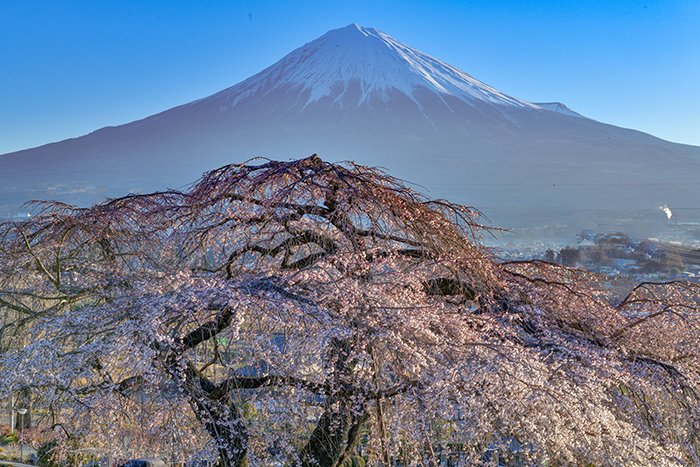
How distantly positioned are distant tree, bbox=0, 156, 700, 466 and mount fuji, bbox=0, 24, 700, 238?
4884cm

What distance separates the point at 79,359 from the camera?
9.98 ft

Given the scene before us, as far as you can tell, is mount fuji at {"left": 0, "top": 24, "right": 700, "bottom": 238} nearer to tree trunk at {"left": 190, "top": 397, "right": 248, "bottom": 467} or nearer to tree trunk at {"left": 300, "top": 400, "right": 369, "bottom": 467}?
tree trunk at {"left": 300, "top": 400, "right": 369, "bottom": 467}

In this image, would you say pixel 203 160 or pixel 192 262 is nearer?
pixel 192 262

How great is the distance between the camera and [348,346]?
2.91 meters

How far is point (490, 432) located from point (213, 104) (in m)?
77.9

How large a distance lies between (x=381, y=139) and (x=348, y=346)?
2553 inches

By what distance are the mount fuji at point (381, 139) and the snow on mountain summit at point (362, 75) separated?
0.57 feet

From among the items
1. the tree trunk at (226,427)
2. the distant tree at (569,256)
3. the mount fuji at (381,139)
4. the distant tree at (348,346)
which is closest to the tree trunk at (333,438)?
the distant tree at (348,346)

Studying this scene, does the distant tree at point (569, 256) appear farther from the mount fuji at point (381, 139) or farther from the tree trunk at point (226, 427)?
the mount fuji at point (381, 139)

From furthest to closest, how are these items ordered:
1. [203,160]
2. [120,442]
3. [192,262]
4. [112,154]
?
[112,154] < [203,160] < [192,262] < [120,442]

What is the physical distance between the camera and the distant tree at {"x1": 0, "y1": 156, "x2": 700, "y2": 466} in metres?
2.88

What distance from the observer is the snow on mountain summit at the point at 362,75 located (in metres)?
69.9

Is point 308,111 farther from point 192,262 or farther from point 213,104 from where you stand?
point 192,262

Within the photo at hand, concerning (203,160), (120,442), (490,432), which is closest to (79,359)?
(120,442)
